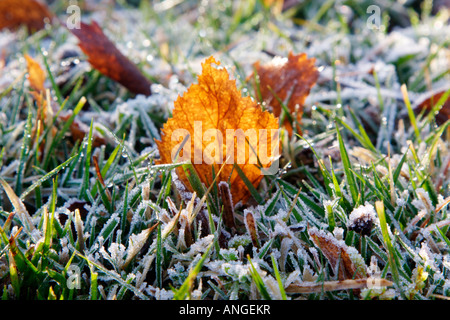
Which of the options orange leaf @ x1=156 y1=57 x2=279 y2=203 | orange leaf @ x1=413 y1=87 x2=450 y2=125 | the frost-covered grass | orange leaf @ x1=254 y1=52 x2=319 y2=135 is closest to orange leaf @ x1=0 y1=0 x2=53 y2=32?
the frost-covered grass

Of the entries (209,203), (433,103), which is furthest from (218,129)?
(433,103)

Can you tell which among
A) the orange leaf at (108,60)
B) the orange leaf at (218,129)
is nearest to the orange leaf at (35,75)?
the orange leaf at (108,60)

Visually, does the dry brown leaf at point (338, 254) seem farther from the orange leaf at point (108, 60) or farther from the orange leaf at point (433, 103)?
the orange leaf at point (108, 60)

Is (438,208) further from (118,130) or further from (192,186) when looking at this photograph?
(118,130)

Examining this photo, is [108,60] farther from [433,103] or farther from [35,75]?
[433,103]

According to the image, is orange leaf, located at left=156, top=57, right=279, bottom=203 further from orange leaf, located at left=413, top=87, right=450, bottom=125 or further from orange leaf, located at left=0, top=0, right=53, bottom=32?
orange leaf, located at left=0, top=0, right=53, bottom=32
